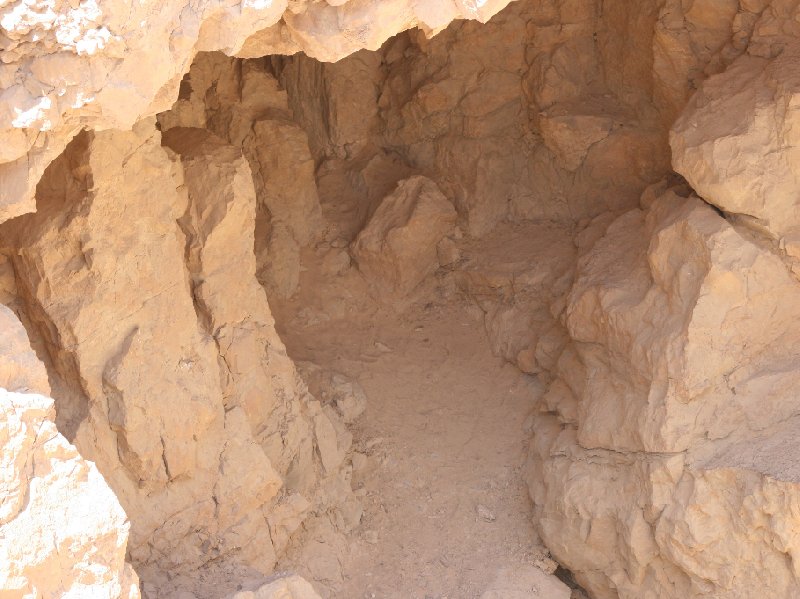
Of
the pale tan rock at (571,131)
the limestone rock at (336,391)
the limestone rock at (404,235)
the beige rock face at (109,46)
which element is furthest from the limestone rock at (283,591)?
the pale tan rock at (571,131)

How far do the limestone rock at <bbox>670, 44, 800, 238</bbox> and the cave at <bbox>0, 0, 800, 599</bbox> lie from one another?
18 millimetres

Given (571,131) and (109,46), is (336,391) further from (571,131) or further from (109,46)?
(109,46)

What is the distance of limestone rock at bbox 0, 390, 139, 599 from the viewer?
2.86 m

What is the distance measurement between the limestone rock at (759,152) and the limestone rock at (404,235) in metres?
2.49

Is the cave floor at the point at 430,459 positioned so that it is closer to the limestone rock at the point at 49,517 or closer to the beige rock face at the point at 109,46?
the limestone rock at the point at 49,517

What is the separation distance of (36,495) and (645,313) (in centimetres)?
344

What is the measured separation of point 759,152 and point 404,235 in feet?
9.42

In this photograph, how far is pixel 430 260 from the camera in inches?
289

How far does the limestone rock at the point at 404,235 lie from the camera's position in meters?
7.13

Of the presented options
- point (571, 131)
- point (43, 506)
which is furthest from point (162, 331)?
point (571, 131)

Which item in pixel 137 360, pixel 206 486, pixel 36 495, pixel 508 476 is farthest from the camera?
pixel 508 476

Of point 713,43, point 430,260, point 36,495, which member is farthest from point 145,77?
point 430,260

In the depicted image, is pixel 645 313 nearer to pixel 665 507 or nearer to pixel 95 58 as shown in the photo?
pixel 665 507

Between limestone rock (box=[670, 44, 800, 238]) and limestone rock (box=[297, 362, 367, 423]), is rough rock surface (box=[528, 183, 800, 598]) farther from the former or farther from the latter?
limestone rock (box=[297, 362, 367, 423])
